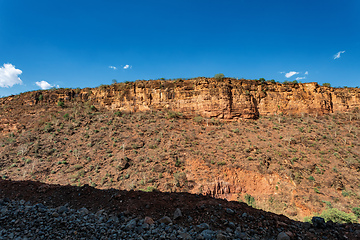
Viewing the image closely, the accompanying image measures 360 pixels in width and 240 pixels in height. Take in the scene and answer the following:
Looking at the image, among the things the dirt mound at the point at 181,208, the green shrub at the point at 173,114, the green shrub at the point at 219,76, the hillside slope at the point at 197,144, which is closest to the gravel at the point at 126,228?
the dirt mound at the point at 181,208

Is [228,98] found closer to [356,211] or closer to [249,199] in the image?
[249,199]

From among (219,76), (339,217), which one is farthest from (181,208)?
(219,76)

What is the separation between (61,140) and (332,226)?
2815cm

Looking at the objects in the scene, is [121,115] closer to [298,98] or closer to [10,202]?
[10,202]

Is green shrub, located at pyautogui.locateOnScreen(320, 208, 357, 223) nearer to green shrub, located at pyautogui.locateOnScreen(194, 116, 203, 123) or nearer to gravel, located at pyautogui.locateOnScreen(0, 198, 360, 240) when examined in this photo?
gravel, located at pyautogui.locateOnScreen(0, 198, 360, 240)

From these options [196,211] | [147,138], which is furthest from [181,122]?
[196,211]

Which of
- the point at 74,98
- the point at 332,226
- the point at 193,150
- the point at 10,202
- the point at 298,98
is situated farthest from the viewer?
the point at 74,98

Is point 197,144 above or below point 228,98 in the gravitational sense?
below

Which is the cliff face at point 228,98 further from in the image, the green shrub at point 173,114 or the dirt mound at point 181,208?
the dirt mound at point 181,208

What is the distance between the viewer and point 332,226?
3881mm

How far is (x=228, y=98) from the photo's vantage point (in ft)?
88.0

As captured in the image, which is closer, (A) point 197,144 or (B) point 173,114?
(A) point 197,144

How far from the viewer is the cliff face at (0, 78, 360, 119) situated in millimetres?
27028

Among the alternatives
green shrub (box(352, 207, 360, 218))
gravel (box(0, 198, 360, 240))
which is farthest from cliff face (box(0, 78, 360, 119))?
gravel (box(0, 198, 360, 240))
